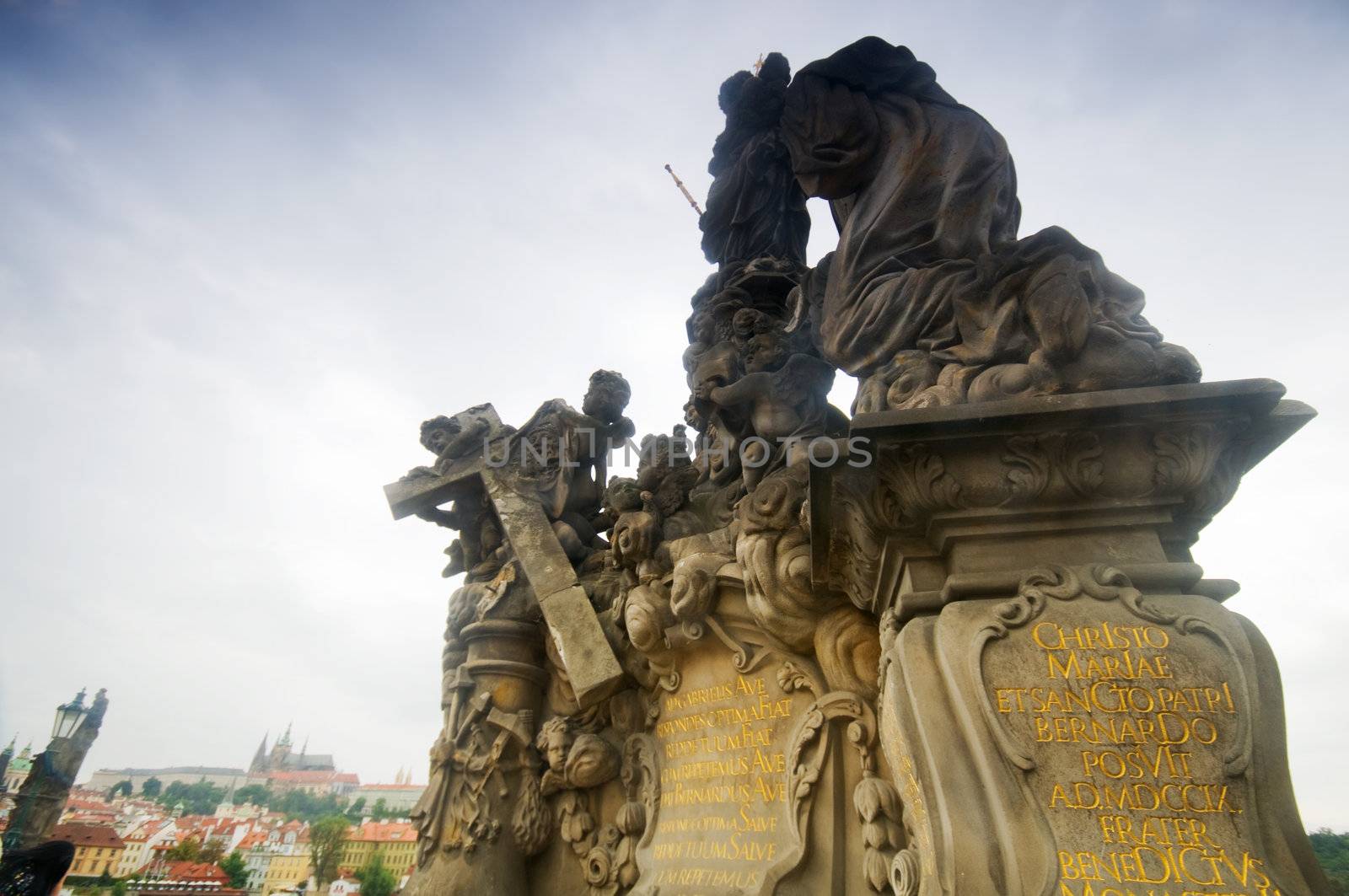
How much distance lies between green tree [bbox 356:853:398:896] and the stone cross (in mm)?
19376

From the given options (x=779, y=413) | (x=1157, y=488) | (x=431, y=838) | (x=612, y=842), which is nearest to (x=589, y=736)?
(x=612, y=842)

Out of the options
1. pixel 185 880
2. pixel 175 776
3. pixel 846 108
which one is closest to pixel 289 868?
pixel 185 880

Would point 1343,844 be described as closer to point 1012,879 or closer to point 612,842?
point 612,842

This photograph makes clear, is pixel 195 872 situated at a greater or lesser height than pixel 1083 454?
lesser

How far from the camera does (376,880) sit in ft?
72.4

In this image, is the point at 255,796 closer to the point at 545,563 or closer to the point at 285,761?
the point at 285,761

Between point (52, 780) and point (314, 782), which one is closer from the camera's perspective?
point (52, 780)

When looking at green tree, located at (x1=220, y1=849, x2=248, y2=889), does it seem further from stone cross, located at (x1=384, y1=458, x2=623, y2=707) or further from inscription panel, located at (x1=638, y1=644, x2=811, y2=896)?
inscription panel, located at (x1=638, y1=644, x2=811, y2=896)

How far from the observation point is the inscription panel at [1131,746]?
2.08 m

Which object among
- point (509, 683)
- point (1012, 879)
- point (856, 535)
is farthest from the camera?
point (509, 683)

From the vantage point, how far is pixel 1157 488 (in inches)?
104

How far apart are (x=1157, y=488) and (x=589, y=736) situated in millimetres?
3983

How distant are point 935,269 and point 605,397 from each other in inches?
164

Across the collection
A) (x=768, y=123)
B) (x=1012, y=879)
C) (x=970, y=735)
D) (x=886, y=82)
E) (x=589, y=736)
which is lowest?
(x=1012, y=879)
